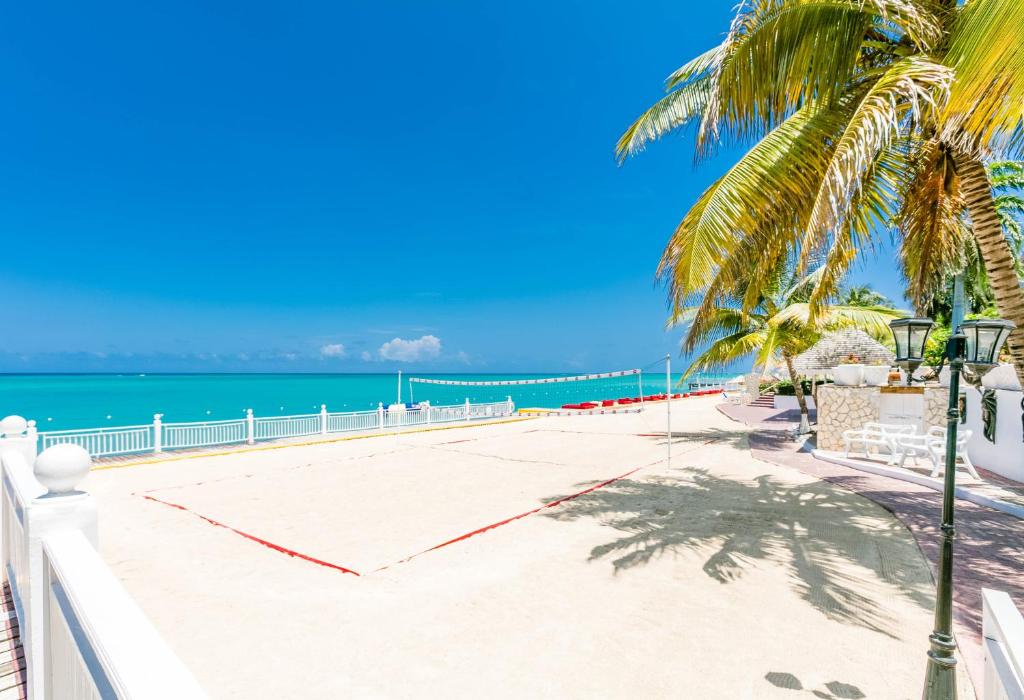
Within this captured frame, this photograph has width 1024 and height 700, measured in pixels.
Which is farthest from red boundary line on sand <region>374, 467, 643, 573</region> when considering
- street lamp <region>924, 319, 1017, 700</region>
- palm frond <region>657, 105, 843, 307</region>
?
street lamp <region>924, 319, 1017, 700</region>

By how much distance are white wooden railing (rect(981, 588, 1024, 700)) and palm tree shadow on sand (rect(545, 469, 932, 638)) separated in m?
2.49

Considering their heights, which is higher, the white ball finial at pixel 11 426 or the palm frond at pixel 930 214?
the palm frond at pixel 930 214

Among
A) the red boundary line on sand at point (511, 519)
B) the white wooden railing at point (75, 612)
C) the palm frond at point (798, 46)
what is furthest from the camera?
the red boundary line on sand at point (511, 519)

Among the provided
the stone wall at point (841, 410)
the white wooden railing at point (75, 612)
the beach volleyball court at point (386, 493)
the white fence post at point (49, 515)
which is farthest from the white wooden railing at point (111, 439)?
the stone wall at point (841, 410)

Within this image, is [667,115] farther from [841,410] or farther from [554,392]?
[554,392]

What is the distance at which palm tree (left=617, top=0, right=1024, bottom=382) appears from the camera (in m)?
4.20

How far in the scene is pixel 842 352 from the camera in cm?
2100

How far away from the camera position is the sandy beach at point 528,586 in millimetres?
3559

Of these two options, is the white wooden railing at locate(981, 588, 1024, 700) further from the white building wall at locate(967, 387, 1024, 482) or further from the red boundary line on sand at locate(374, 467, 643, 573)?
the white building wall at locate(967, 387, 1024, 482)

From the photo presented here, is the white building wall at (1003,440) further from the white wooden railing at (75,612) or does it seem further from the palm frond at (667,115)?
the white wooden railing at (75,612)

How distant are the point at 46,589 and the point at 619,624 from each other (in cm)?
388

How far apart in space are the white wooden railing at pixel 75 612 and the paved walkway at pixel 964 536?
15.9ft

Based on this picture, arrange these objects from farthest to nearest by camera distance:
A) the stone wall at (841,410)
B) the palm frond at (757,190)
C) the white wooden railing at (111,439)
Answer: the white wooden railing at (111,439)
the stone wall at (841,410)
the palm frond at (757,190)

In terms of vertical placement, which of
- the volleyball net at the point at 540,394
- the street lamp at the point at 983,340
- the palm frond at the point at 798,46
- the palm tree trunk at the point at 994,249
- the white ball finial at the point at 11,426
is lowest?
the volleyball net at the point at 540,394
